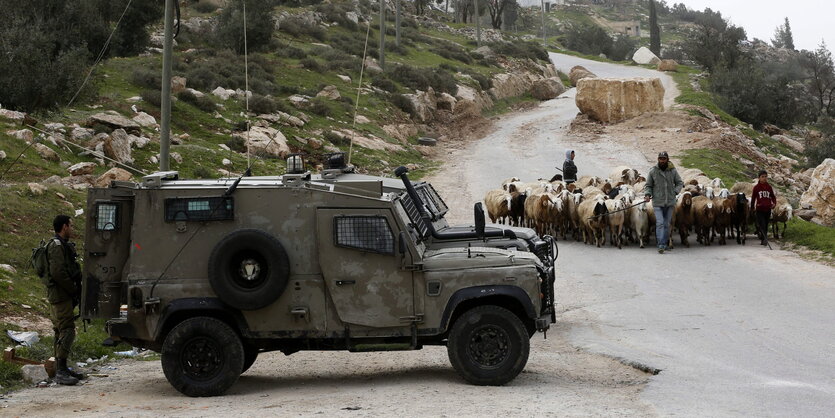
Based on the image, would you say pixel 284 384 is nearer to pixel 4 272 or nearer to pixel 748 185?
pixel 4 272

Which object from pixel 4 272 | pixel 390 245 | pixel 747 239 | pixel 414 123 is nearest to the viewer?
pixel 390 245

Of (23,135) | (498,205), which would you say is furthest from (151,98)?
(498,205)

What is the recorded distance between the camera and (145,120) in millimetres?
30172

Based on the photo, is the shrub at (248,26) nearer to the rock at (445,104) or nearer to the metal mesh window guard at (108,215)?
the rock at (445,104)

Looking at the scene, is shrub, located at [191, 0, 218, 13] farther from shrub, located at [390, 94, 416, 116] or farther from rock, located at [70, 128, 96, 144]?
rock, located at [70, 128, 96, 144]

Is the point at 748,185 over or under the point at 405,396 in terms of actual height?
over

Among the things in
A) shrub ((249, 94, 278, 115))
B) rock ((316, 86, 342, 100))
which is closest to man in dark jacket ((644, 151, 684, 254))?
shrub ((249, 94, 278, 115))

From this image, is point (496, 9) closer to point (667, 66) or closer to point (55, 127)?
point (667, 66)

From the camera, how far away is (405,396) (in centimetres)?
1033

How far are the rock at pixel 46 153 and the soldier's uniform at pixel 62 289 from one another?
1265cm

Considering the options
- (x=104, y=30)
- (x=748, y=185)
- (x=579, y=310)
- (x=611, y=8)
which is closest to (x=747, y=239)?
(x=748, y=185)

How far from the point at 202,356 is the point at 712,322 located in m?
8.01

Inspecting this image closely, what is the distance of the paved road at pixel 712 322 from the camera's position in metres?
10.1

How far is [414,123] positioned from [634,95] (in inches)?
445
